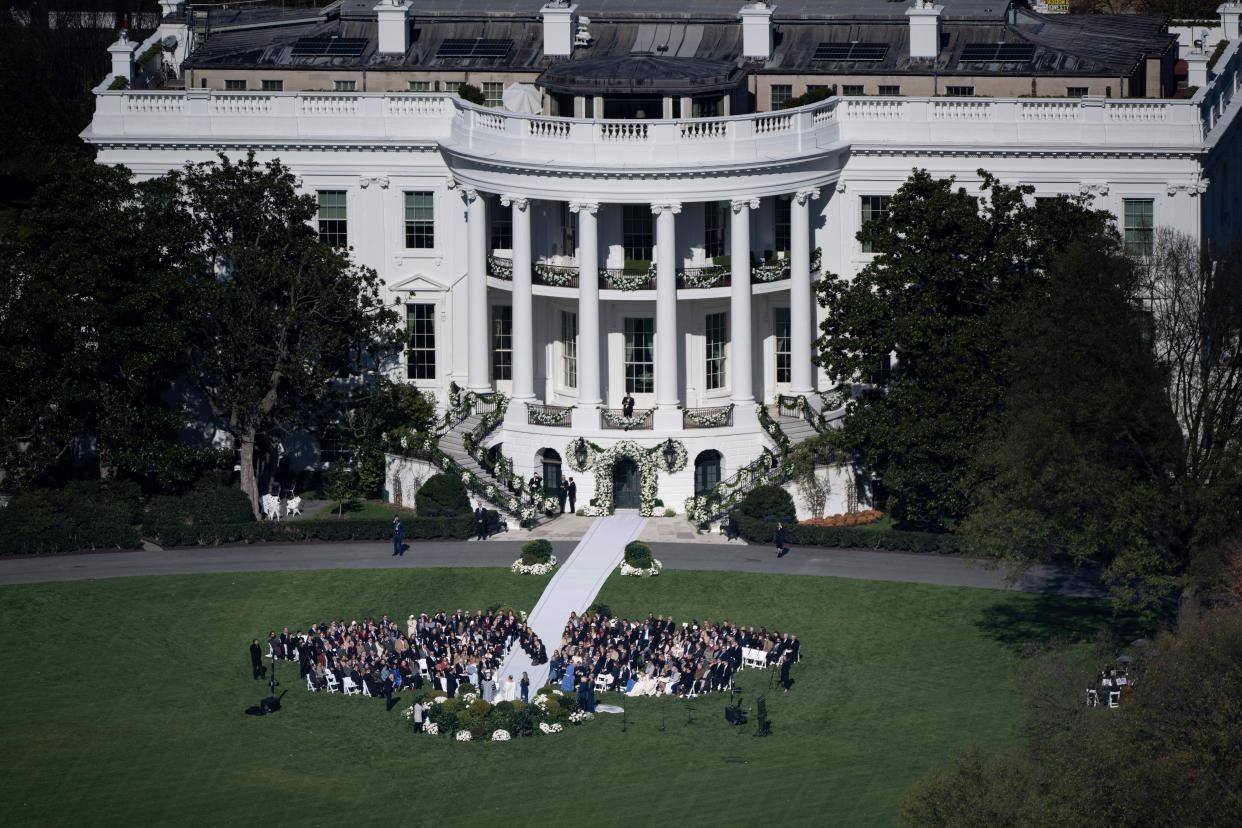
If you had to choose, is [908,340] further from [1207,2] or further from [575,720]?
[1207,2]

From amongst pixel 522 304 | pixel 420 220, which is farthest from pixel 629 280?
pixel 420 220

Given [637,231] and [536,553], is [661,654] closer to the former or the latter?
[536,553]

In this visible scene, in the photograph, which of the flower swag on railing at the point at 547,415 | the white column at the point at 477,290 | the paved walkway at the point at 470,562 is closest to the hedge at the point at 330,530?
the paved walkway at the point at 470,562

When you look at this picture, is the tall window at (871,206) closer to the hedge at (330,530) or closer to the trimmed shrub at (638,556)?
the trimmed shrub at (638,556)

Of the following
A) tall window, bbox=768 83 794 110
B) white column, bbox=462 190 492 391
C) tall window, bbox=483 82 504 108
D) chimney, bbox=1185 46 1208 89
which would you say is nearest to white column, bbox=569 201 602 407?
white column, bbox=462 190 492 391

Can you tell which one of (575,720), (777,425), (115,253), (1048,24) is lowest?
(575,720)

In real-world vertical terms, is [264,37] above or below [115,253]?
above

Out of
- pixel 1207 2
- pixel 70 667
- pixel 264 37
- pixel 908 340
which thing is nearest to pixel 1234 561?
pixel 908 340
